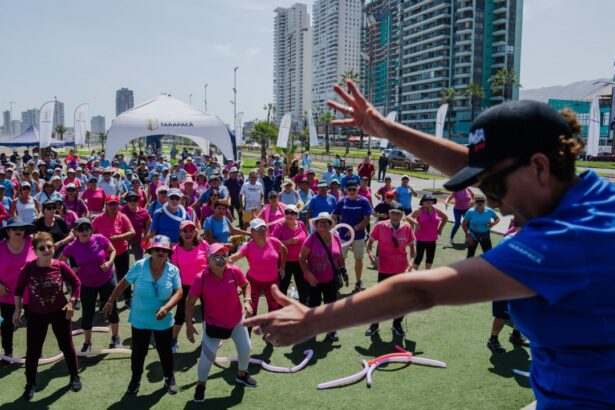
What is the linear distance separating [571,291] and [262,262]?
634cm

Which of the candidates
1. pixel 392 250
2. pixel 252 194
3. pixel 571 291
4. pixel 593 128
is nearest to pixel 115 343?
pixel 392 250

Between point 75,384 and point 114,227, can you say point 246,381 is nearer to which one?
point 75,384

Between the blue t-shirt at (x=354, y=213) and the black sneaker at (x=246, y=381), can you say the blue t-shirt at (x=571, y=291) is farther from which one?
the blue t-shirt at (x=354, y=213)

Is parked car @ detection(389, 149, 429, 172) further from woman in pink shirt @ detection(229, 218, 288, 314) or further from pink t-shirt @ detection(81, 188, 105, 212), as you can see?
woman in pink shirt @ detection(229, 218, 288, 314)

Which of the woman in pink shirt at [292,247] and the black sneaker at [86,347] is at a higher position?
the woman in pink shirt at [292,247]

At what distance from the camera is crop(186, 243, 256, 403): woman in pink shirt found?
231 inches

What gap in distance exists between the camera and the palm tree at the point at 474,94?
95812mm

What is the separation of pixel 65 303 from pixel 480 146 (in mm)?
5924

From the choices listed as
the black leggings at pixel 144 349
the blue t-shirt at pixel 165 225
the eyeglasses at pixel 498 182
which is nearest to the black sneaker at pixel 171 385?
the black leggings at pixel 144 349

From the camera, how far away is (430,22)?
113 m

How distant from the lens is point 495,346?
714 centimetres

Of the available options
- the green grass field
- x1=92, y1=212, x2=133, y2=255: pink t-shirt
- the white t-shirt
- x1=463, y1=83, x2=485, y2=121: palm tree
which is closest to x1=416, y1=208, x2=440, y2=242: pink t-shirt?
the green grass field

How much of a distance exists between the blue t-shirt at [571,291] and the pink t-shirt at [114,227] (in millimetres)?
8152

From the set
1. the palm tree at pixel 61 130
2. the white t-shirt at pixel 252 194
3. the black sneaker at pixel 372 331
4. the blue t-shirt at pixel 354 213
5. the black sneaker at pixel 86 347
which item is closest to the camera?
the black sneaker at pixel 86 347
